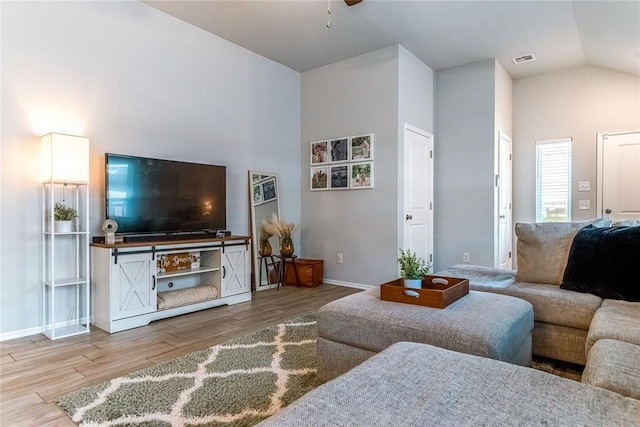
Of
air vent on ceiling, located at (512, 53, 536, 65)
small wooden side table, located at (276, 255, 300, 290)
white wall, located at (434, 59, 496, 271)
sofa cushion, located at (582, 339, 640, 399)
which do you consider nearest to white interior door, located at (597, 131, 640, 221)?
air vent on ceiling, located at (512, 53, 536, 65)

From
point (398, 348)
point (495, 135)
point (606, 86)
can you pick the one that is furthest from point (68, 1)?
point (606, 86)

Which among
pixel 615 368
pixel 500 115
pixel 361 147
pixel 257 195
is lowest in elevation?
pixel 615 368

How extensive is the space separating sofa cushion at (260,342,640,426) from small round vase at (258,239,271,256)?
3.47 meters

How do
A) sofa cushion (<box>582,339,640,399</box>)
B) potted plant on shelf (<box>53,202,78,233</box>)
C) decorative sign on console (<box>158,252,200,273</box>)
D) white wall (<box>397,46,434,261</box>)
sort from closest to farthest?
sofa cushion (<box>582,339,640,399</box>) < potted plant on shelf (<box>53,202,78,233</box>) < decorative sign on console (<box>158,252,200,273</box>) < white wall (<box>397,46,434,261</box>)

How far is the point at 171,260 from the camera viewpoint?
11.5 ft

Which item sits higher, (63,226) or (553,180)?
(553,180)

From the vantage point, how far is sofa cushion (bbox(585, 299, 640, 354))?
1523mm

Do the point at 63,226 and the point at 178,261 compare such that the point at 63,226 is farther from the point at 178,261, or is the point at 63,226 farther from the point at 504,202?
the point at 504,202

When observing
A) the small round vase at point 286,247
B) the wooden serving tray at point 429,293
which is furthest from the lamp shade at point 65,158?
the wooden serving tray at point 429,293

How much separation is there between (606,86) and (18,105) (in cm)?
643

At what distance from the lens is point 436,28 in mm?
3941

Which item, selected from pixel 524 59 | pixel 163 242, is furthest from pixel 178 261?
pixel 524 59

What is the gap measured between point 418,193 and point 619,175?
2.58m

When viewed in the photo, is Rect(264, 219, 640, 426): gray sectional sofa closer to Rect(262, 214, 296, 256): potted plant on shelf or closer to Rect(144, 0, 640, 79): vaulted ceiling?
Rect(144, 0, 640, 79): vaulted ceiling
